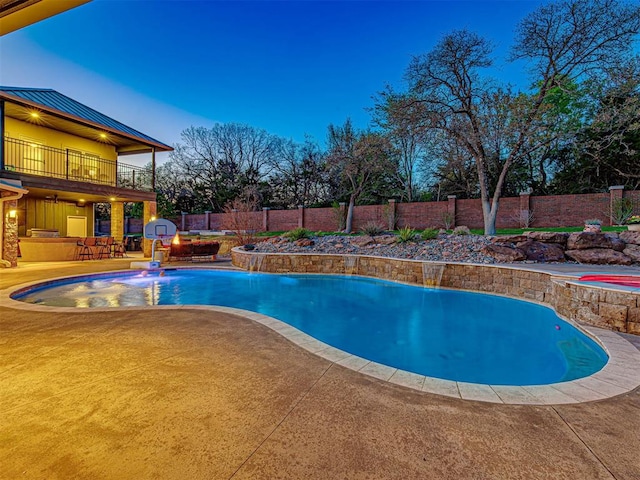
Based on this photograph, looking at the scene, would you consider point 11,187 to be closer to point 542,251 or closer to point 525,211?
point 542,251

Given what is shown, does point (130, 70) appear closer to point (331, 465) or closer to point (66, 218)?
point (66, 218)

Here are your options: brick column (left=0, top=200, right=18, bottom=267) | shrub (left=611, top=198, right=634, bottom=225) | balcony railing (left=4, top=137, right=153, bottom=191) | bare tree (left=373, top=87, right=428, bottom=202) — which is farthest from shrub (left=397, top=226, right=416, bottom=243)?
brick column (left=0, top=200, right=18, bottom=267)

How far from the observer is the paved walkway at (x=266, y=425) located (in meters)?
1.57

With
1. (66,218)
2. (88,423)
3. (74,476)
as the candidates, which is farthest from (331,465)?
(66,218)

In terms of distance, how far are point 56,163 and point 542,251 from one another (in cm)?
1900

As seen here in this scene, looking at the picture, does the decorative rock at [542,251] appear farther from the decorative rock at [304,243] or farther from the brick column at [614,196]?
the decorative rock at [304,243]

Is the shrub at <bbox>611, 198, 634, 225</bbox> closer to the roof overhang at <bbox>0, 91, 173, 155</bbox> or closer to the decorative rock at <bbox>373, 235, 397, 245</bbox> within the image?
the decorative rock at <bbox>373, 235, 397, 245</bbox>

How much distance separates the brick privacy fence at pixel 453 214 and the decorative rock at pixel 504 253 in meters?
6.64

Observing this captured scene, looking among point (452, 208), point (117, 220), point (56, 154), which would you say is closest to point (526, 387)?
point (452, 208)

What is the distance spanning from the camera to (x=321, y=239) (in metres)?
13.4

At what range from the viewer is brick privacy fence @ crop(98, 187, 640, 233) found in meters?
12.9

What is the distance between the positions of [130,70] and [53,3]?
16.8 m

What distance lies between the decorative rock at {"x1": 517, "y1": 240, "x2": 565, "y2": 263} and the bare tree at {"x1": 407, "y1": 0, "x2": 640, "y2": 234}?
11.2 feet

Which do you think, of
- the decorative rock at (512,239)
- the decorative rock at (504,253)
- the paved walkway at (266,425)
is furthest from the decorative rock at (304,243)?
the paved walkway at (266,425)
